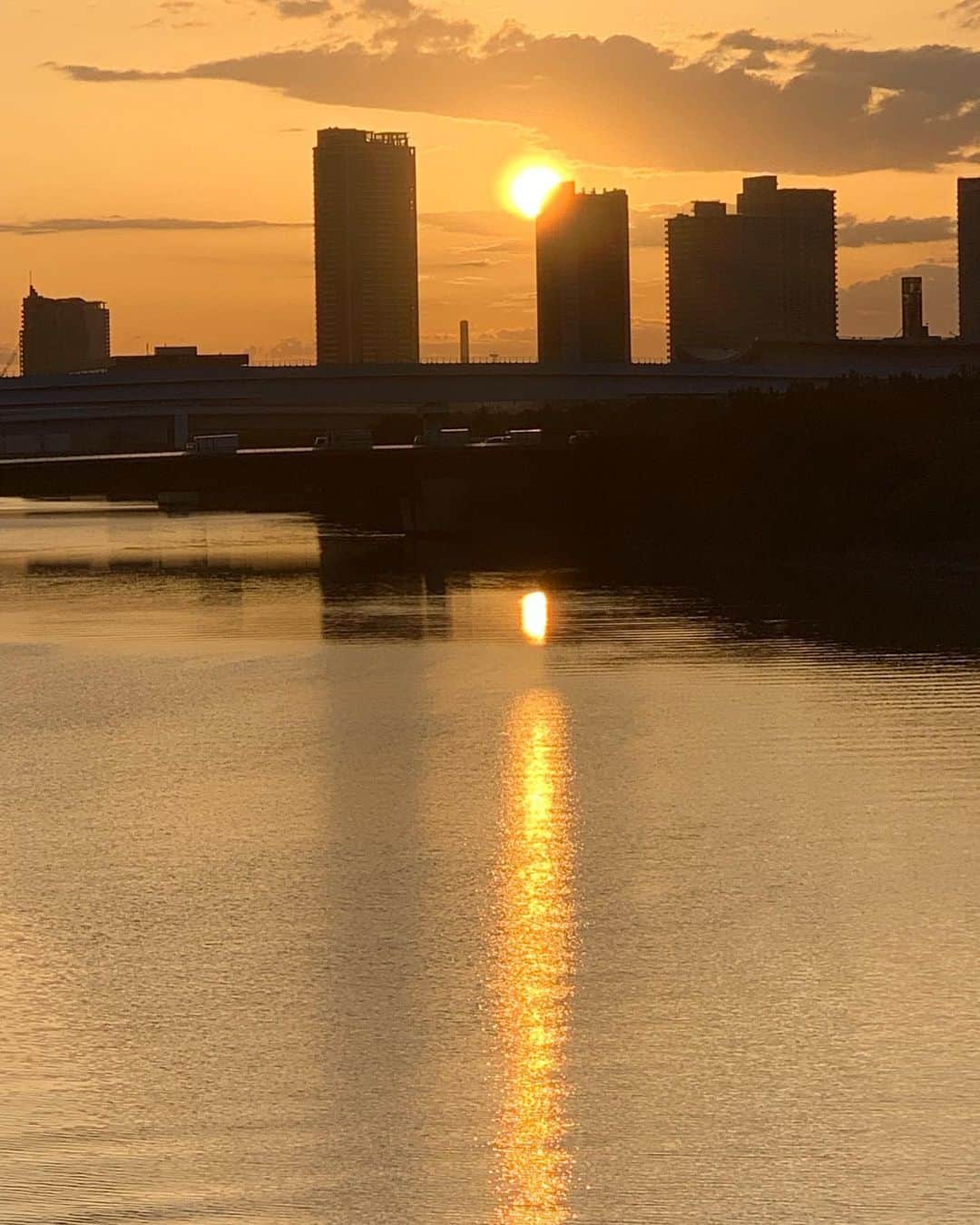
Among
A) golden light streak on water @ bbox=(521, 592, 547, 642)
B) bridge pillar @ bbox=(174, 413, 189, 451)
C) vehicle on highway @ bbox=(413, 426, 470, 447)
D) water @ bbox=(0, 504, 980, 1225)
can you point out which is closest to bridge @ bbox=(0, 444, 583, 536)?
vehicle on highway @ bbox=(413, 426, 470, 447)

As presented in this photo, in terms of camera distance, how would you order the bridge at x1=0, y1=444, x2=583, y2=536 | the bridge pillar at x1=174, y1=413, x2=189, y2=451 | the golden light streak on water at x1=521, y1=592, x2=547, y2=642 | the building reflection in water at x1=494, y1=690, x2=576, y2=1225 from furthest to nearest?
the bridge pillar at x1=174, y1=413, x2=189, y2=451
the bridge at x1=0, y1=444, x2=583, y2=536
the golden light streak on water at x1=521, y1=592, x2=547, y2=642
the building reflection in water at x1=494, y1=690, x2=576, y2=1225

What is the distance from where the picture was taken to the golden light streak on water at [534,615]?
202 feet

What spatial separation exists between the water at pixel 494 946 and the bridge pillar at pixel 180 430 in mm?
129484

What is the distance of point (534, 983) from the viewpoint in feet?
73.6

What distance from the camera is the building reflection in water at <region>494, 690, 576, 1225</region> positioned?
1689 centimetres

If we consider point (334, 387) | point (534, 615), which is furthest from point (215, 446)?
point (534, 615)

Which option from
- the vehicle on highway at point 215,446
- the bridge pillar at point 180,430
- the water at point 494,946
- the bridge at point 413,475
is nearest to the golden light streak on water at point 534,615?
the water at point 494,946

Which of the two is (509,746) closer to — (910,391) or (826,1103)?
(826,1103)

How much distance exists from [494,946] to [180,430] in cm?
16035

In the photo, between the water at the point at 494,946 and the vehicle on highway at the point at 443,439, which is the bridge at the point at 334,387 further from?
the water at the point at 494,946

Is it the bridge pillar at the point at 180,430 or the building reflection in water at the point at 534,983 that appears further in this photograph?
the bridge pillar at the point at 180,430

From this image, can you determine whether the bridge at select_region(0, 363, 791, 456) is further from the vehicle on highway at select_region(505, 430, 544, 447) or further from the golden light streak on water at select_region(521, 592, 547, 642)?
the golden light streak on water at select_region(521, 592, 547, 642)

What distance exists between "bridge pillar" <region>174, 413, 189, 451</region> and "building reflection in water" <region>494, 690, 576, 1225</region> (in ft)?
472

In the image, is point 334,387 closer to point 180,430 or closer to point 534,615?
point 180,430
